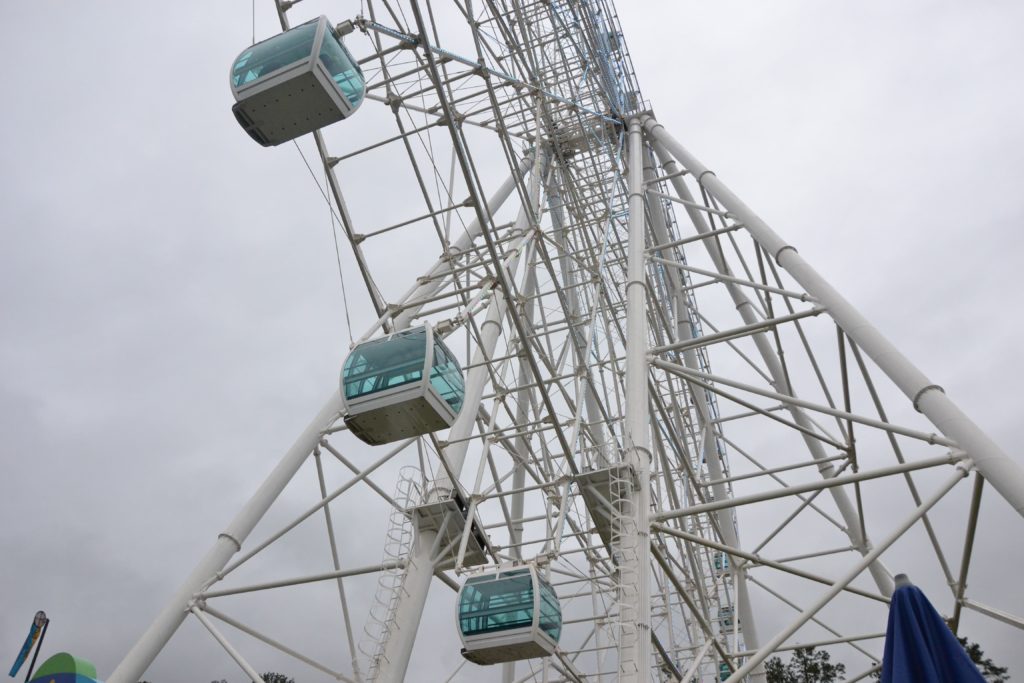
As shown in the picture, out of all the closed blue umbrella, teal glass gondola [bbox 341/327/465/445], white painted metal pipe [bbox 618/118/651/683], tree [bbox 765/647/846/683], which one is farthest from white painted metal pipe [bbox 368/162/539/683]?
tree [bbox 765/647/846/683]

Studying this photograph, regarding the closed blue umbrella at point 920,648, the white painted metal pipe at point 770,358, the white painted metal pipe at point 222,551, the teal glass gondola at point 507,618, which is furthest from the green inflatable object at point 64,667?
the white painted metal pipe at point 770,358

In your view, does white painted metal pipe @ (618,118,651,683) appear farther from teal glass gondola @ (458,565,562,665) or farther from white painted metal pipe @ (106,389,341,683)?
white painted metal pipe @ (106,389,341,683)

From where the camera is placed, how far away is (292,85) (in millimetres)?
10039

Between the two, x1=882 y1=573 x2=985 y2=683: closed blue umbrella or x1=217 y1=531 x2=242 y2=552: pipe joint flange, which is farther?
x1=217 y1=531 x2=242 y2=552: pipe joint flange

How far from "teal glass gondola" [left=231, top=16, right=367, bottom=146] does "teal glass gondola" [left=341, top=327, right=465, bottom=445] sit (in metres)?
2.80

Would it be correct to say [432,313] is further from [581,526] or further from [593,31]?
[593,31]

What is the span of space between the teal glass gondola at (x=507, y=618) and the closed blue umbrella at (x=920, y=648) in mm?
6773

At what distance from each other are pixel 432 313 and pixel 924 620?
10413 millimetres

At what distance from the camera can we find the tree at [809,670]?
40594 millimetres

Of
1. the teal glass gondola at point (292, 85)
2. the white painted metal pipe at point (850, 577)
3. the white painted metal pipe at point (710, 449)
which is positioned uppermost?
the white painted metal pipe at point (710, 449)

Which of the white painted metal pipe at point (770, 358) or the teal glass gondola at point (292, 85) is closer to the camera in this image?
the teal glass gondola at point (292, 85)

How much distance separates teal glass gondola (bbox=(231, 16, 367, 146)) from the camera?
32.8 ft

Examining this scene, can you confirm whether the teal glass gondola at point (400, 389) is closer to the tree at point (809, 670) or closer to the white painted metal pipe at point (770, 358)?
the white painted metal pipe at point (770, 358)

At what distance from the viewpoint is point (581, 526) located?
54.4ft
